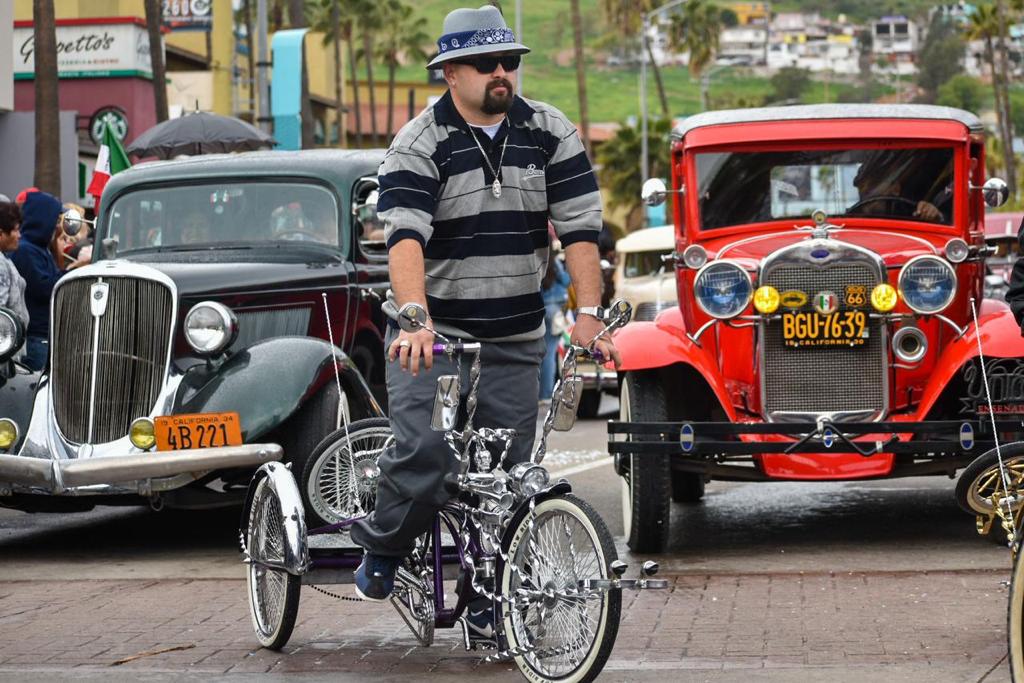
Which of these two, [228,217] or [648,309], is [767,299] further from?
[648,309]

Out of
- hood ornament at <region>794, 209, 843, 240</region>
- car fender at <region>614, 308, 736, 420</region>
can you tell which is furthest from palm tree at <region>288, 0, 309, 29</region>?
car fender at <region>614, 308, 736, 420</region>

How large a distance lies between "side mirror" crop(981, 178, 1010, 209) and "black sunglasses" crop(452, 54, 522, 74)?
4.39m

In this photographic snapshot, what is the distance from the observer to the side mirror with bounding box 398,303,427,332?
553cm

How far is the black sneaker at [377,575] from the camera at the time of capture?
6.09 metres

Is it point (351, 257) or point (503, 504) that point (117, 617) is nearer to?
point (503, 504)

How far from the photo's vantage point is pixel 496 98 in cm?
590

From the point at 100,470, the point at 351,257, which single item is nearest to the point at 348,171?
the point at 351,257

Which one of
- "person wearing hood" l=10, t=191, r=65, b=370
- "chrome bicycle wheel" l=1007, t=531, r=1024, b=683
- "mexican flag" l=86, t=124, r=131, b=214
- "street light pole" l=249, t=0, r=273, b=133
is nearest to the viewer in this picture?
Result: "chrome bicycle wheel" l=1007, t=531, r=1024, b=683

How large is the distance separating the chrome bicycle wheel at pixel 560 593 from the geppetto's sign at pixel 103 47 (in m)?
36.3

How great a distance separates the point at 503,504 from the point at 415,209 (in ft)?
3.23

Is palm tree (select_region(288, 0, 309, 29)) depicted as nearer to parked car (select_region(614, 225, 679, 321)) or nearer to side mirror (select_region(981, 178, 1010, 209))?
parked car (select_region(614, 225, 679, 321))

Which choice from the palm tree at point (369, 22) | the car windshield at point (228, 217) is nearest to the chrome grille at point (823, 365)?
the car windshield at point (228, 217)

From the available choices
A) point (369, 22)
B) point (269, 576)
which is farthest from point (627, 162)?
point (269, 576)

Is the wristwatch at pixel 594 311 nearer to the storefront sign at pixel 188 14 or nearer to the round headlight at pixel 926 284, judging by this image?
the round headlight at pixel 926 284
